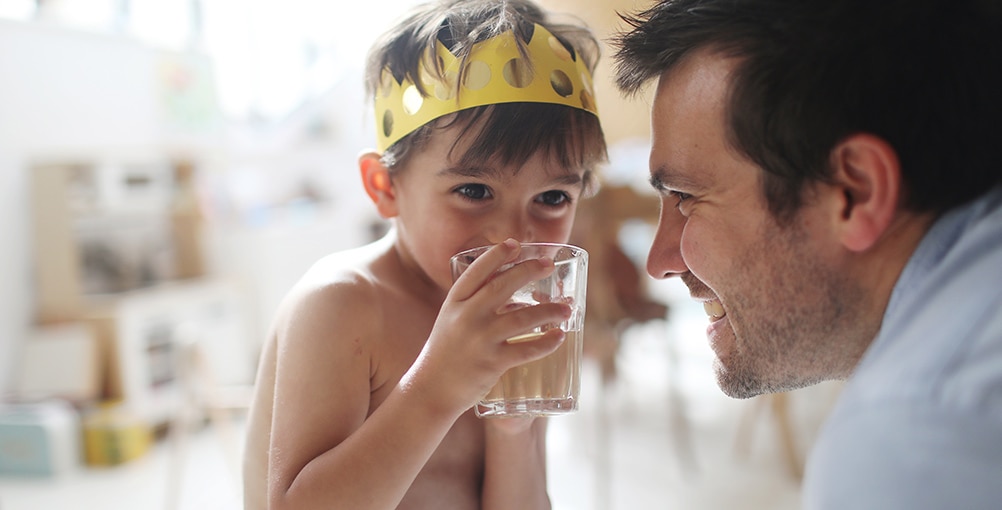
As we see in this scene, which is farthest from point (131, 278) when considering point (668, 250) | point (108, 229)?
point (668, 250)

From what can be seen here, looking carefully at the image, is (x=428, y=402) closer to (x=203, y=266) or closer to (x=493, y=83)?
(x=493, y=83)

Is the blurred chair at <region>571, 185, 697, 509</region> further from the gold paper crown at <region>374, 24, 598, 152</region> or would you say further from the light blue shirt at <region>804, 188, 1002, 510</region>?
the light blue shirt at <region>804, 188, 1002, 510</region>

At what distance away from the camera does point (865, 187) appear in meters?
0.70

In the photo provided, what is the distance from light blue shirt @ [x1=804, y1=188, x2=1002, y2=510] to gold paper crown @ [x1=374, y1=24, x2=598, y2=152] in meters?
0.45

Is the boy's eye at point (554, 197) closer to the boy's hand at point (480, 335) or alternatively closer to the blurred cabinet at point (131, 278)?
the boy's hand at point (480, 335)

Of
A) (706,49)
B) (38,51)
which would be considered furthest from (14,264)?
(706,49)

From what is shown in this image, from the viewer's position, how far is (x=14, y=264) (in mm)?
3705

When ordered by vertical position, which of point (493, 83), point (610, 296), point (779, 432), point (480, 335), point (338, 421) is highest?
point (493, 83)

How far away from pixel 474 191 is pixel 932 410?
1.74 ft

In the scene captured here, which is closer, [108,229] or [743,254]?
[743,254]

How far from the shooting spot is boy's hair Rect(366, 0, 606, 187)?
0.86m

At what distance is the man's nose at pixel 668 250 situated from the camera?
91 centimetres

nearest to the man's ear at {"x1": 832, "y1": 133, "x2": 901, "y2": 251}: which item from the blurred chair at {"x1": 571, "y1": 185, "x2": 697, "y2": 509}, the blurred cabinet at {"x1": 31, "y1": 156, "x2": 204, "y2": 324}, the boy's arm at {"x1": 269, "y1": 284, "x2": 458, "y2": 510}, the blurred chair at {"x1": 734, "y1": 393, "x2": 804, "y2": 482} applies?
the boy's arm at {"x1": 269, "y1": 284, "x2": 458, "y2": 510}

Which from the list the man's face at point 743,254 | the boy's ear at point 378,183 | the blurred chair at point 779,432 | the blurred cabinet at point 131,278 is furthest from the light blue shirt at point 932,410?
the blurred cabinet at point 131,278
